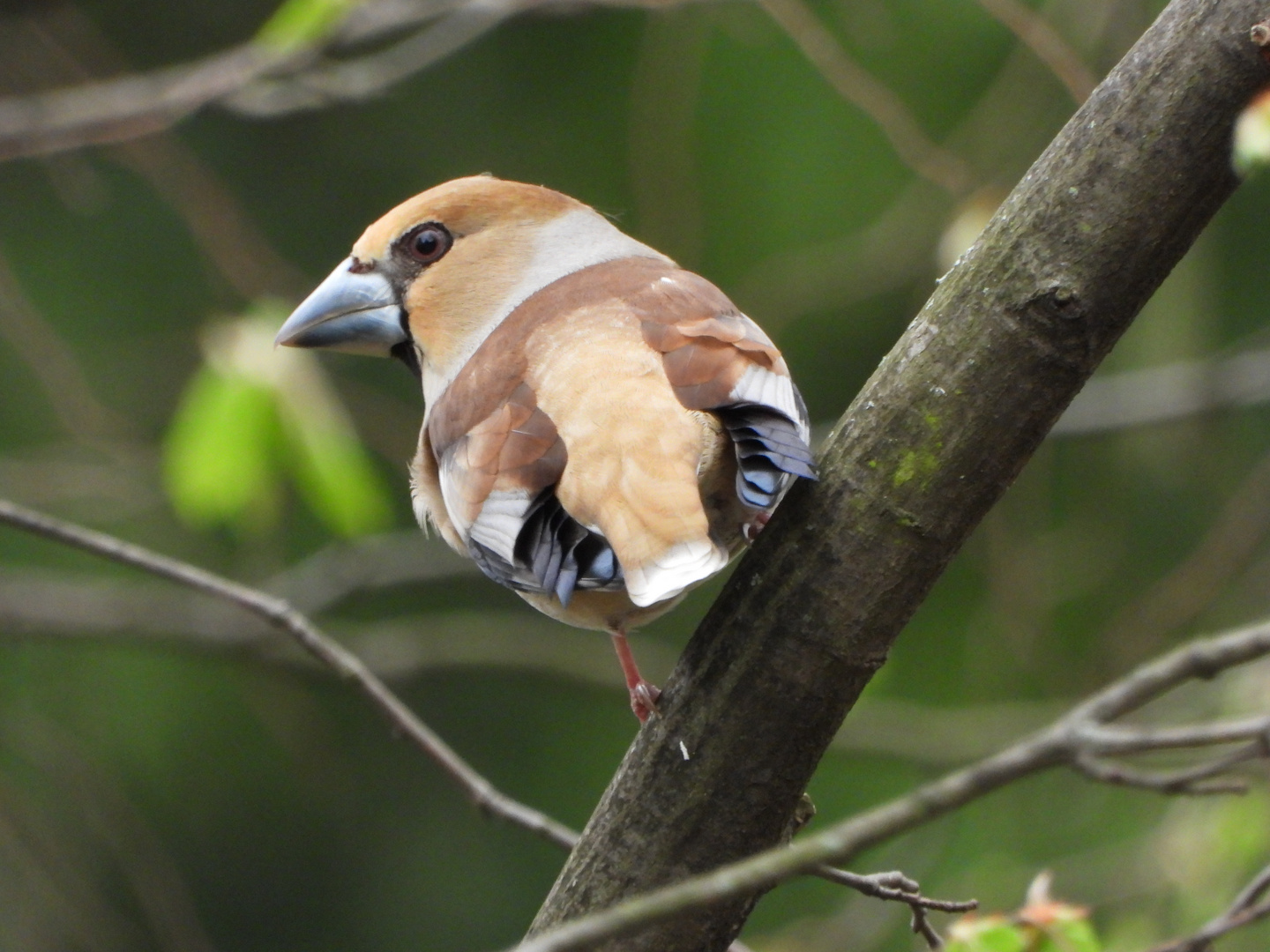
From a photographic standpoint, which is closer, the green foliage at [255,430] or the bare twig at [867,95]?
the green foliage at [255,430]

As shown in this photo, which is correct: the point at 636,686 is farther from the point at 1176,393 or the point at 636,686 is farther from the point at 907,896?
the point at 1176,393

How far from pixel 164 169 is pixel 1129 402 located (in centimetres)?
394

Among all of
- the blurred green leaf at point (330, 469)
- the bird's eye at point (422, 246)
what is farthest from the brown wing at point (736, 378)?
the blurred green leaf at point (330, 469)

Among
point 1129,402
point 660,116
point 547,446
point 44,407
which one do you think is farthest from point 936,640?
point 547,446

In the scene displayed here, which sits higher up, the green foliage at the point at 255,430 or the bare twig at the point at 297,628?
the green foliage at the point at 255,430

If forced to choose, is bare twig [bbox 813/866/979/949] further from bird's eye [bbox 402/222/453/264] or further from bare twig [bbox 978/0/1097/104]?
bare twig [bbox 978/0/1097/104]

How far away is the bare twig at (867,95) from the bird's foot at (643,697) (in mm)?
2484

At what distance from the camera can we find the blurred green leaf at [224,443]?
392 cm

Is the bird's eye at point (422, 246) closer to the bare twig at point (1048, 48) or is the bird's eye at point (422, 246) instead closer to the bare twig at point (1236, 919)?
the bare twig at point (1048, 48)

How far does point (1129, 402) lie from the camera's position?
5.69 m

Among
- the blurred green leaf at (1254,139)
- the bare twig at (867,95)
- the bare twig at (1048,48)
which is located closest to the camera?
the blurred green leaf at (1254,139)

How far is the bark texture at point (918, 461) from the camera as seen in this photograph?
184 cm

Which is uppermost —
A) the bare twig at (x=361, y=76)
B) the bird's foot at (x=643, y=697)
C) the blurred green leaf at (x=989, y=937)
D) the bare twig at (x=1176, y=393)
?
the bare twig at (x=1176, y=393)

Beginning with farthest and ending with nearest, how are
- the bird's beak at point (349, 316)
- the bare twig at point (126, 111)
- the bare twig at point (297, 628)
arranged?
1. the bare twig at point (126, 111)
2. the bird's beak at point (349, 316)
3. the bare twig at point (297, 628)
